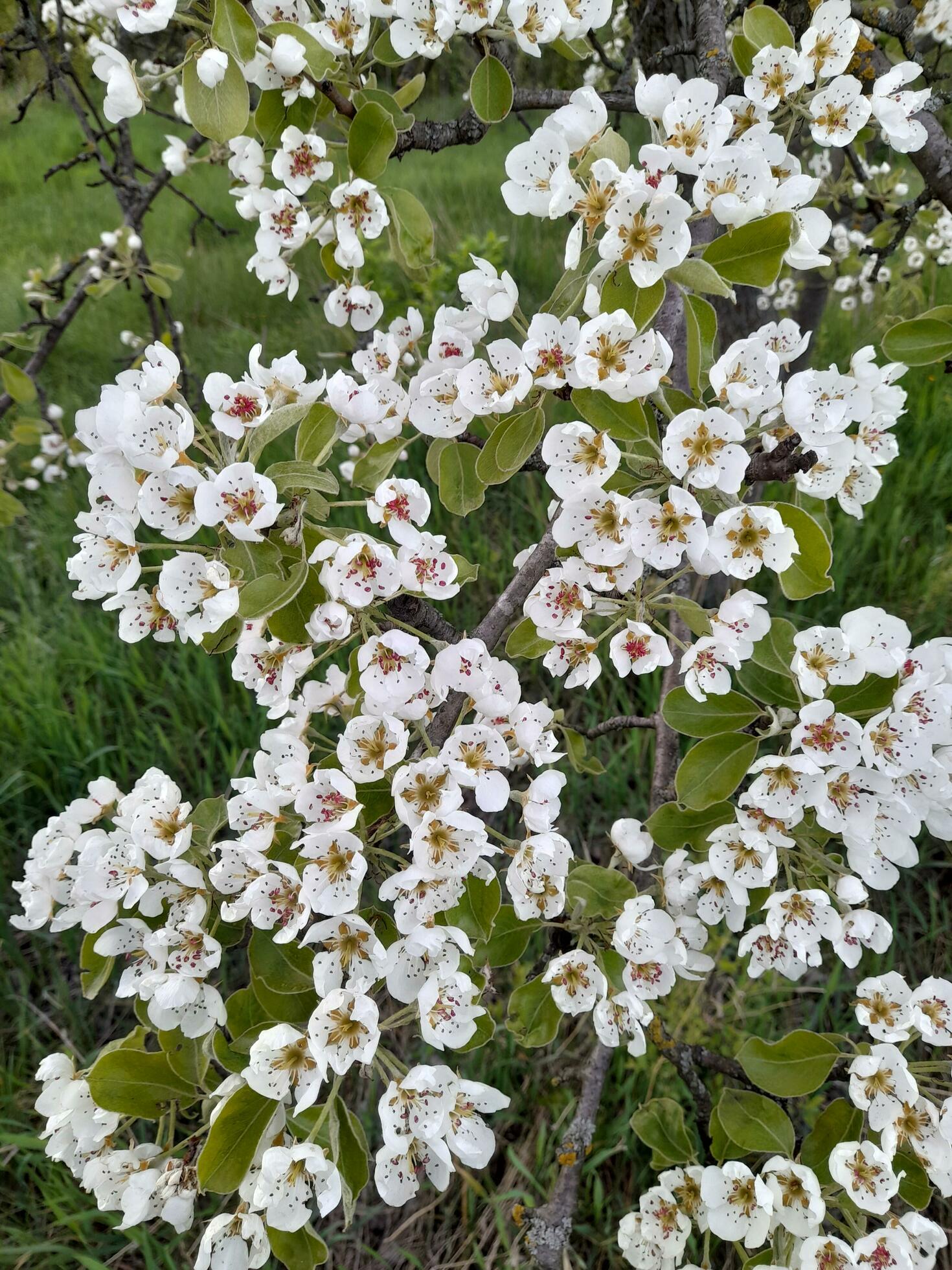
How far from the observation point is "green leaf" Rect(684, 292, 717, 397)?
2.76ft

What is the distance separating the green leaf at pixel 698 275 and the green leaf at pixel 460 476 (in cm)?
34

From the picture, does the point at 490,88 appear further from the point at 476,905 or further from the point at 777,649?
the point at 476,905

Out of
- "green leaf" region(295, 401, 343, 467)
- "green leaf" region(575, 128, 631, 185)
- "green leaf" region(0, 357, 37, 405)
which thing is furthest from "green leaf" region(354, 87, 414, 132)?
"green leaf" region(0, 357, 37, 405)

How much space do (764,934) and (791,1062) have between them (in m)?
0.14

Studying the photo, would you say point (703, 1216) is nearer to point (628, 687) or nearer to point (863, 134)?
point (628, 687)

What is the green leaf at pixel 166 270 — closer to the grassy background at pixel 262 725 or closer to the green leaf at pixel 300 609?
the grassy background at pixel 262 725

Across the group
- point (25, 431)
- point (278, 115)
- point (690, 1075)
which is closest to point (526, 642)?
point (278, 115)

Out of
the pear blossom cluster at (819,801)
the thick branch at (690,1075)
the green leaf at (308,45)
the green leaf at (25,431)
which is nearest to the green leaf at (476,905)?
the pear blossom cluster at (819,801)

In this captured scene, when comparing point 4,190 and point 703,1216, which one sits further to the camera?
point 4,190

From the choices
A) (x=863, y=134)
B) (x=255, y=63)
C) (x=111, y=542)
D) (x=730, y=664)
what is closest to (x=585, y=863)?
(x=730, y=664)

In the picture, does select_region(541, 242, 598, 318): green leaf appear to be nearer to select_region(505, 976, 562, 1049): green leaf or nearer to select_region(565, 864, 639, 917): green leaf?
select_region(565, 864, 639, 917): green leaf

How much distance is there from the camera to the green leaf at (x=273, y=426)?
809 mm

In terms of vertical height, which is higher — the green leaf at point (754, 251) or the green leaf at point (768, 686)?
the green leaf at point (754, 251)

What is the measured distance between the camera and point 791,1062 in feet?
3.32
